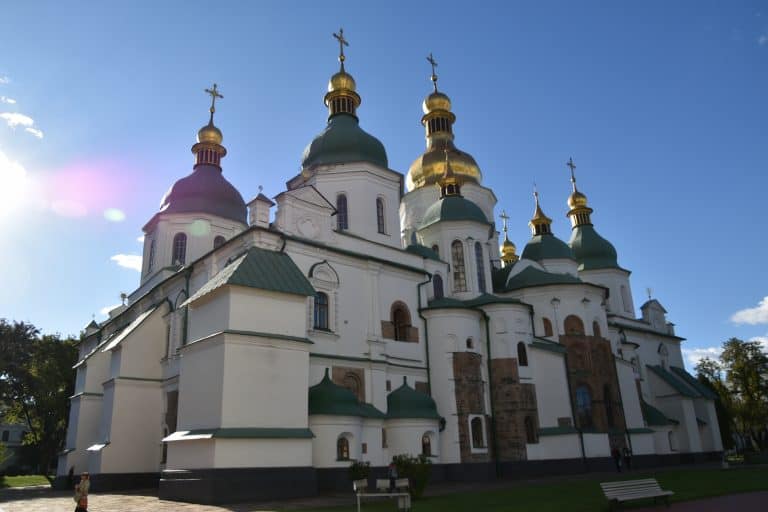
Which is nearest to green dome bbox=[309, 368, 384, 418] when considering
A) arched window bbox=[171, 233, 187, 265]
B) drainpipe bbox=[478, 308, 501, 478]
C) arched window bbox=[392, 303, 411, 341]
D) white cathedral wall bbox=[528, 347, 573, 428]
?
arched window bbox=[392, 303, 411, 341]

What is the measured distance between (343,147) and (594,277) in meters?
24.0

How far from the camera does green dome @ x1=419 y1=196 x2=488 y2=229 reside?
28.7m

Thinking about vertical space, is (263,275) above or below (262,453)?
Result: above

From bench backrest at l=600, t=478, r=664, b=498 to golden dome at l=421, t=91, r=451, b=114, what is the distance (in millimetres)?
30619

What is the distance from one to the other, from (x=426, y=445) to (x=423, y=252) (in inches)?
351

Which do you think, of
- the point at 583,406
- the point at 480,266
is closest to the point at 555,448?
the point at 583,406

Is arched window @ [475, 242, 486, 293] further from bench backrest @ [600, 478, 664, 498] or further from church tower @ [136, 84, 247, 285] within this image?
bench backrest @ [600, 478, 664, 498]

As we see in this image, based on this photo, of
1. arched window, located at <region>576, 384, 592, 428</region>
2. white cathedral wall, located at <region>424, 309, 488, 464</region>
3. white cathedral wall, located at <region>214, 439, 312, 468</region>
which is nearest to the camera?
white cathedral wall, located at <region>214, 439, 312, 468</region>

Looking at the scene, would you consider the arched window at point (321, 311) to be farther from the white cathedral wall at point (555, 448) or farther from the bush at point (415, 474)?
the white cathedral wall at point (555, 448)

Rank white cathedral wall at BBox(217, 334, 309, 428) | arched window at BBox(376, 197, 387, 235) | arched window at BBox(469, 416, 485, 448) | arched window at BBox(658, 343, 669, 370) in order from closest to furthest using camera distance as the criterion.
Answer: white cathedral wall at BBox(217, 334, 309, 428) < arched window at BBox(469, 416, 485, 448) < arched window at BBox(376, 197, 387, 235) < arched window at BBox(658, 343, 669, 370)

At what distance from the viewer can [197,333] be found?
18.2 m

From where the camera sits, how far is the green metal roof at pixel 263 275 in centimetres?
1738

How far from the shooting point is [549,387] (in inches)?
1038

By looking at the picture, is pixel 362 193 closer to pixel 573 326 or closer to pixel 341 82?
pixel 341 82
